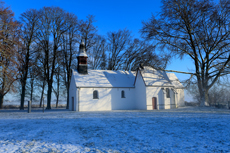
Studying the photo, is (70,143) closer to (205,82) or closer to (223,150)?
(223,150)

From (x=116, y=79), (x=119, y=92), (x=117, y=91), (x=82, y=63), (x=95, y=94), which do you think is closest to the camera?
(x=95, y=94)

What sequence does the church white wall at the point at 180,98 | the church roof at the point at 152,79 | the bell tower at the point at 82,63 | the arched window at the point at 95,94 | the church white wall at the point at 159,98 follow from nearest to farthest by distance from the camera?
the church white wall at the point at 159,98 → the arched window at the point at 95,94 → the church roof at the point at 152,79 → the bell tower at the point at 82,63 → the church white wall at the point at 180,98

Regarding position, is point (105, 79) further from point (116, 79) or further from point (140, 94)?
point (140, 94)

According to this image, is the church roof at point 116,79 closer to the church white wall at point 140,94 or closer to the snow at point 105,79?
the snow at point 105,79

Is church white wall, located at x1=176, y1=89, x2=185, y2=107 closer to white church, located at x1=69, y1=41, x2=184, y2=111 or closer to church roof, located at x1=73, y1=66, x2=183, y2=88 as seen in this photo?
white church, located at x1=69, y1=41, x2=184, y2=111

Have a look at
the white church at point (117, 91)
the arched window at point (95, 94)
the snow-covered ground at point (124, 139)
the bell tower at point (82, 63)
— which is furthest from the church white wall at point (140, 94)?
the snow-covered ground at point (124, 139)

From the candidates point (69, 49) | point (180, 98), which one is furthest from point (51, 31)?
Result: point (180, 98)

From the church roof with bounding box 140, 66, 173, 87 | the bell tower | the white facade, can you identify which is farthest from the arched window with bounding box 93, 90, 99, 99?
the church roof with bounding box 140, 66, 173, 87

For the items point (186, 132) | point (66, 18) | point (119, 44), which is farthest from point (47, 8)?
point (186, 132)

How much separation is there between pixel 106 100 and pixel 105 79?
3439mm

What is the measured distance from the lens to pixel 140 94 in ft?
94.1

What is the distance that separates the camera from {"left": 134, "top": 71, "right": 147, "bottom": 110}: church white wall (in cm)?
2784

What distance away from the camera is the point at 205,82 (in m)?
24.2

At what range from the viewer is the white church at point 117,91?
26906 mm
